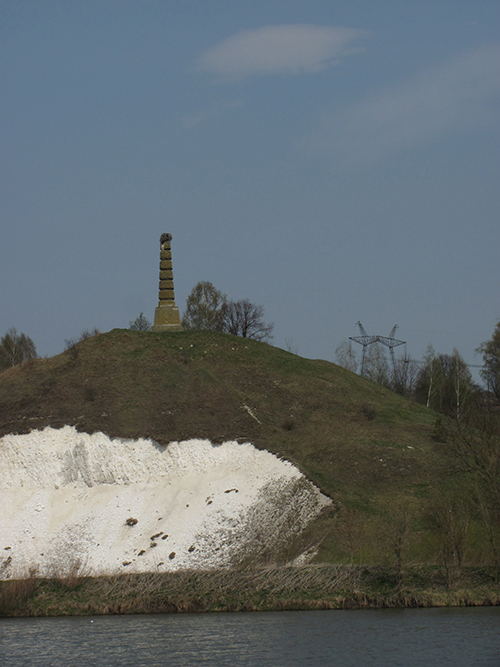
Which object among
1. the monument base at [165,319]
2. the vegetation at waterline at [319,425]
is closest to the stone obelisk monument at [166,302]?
the monument base at [165,319]

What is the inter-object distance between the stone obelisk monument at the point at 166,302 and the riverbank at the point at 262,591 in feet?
91.3

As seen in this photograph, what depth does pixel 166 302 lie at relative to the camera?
6631 cm

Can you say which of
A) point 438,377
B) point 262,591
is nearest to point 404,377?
point 438,377

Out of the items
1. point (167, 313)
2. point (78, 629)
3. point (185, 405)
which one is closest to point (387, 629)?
point (78, 629)

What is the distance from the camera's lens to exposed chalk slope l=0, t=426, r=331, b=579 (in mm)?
Answer: 45188

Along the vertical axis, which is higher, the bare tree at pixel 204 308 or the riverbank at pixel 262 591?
the bare tree at pixel 204 308

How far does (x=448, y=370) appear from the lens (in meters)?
99.7

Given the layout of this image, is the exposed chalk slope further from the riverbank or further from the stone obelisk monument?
the stone obelisk monument

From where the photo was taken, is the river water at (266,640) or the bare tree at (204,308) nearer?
the river water at (266,640)

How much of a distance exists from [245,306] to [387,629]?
183 ft

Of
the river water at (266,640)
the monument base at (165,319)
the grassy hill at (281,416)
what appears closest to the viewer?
the river water at (266,640)

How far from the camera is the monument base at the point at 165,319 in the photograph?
218ft

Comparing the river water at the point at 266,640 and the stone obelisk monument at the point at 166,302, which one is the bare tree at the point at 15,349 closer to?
the stone obelisk monument at the point at 166,302

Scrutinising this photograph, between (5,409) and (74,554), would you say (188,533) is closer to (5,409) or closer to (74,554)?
(74,554)
